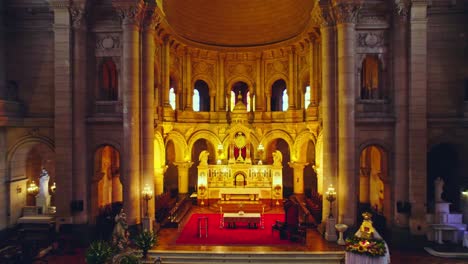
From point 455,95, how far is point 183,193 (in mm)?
22706

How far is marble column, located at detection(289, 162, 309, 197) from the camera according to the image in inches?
1304

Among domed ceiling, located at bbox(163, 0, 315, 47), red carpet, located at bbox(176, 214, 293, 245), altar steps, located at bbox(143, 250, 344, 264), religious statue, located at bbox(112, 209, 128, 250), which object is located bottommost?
altar steps, located at bbox(143, 250, 344, 264)

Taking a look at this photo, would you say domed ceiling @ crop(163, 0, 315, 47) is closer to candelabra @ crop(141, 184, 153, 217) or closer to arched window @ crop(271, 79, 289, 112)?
arched window @ crop(271, 79, 289, 112)

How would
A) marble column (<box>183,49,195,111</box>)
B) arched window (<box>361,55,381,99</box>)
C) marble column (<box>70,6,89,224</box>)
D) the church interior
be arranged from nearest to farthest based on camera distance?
1. the church interior
2. marble column (<box>70,6,89,224</box>)
3. arched window (<box>361,55,381,99</box>)
4. marble column (<box>183,49,195,111</box>)

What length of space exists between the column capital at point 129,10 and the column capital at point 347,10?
10.9 m

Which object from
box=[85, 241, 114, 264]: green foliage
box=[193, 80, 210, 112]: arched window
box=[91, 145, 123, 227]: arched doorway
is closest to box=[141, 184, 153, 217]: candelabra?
box=[91, 145, 123, 227]: arched doorway

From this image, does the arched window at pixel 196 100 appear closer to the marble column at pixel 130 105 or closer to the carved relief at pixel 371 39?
the marble column at pixel 130 105

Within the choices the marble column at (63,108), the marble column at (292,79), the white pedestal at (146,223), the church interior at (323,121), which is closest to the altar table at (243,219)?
the church interior at (323,121)

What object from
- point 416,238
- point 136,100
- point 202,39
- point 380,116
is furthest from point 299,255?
point 202,39

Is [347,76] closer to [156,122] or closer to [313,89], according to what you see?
[313,89]

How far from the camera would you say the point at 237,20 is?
34250mm

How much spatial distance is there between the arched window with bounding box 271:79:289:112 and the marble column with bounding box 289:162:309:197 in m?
7.12

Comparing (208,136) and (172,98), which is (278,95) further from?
(172,98)

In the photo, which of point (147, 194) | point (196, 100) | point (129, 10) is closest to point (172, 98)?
point (196, 100)
